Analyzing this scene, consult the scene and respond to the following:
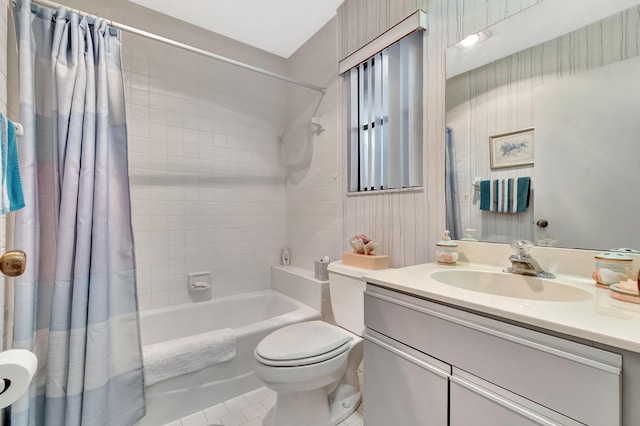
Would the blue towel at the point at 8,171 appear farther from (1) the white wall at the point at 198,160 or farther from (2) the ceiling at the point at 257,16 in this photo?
(2) the ceiling at the point at 257,16

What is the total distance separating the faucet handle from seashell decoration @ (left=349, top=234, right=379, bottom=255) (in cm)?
72

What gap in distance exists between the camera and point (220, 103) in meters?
2.34

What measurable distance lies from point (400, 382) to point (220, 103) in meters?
2.32

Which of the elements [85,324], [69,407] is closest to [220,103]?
[85,324]

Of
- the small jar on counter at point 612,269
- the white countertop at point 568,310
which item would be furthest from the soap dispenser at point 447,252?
the small jar on counter at point 612,269

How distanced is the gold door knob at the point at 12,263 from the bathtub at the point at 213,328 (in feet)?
3.47

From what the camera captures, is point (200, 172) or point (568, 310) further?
point (200, 172)

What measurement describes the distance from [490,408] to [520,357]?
0.17 m

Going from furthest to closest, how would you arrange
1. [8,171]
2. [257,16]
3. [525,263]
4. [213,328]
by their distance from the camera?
1. [213,328]
2. [257,16]
3. [525,263]
4. [8,171]

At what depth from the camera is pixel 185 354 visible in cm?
148

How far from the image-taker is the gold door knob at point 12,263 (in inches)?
25.9

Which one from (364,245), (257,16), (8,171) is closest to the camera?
(8,171)

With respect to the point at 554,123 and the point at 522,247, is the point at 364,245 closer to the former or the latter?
the point at 522,247

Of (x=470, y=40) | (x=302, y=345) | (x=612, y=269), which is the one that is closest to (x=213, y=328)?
(x=302, y=345)
